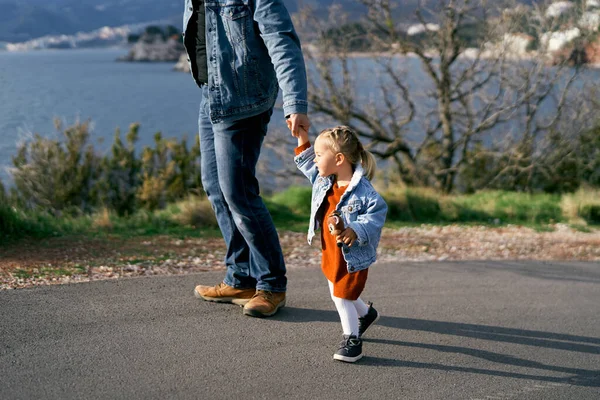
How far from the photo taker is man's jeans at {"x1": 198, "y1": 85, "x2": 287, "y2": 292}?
406cm

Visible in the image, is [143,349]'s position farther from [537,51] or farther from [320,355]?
[537,51]

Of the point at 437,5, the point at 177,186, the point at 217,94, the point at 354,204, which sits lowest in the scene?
the point at 177,186

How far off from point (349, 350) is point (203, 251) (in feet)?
9.45

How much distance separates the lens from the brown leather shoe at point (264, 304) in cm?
414

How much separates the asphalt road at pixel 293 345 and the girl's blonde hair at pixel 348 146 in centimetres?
105

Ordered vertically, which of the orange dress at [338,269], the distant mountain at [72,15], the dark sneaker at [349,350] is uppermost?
the distant mountain at [72,15]

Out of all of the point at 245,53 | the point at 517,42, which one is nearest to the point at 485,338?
the point at 245,53

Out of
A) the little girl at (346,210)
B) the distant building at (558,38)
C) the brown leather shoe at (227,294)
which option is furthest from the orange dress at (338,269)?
the distant building at (558,38)

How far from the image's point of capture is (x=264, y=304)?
4172 millimetres

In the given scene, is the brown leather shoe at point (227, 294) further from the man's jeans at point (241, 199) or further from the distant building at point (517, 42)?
the distant building at point (517, 42)

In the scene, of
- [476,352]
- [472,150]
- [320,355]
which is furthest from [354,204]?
[472,150]

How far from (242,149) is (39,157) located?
29.6 ft

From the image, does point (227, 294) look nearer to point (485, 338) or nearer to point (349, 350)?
point (349, 350)

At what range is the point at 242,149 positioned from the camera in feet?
13.3
